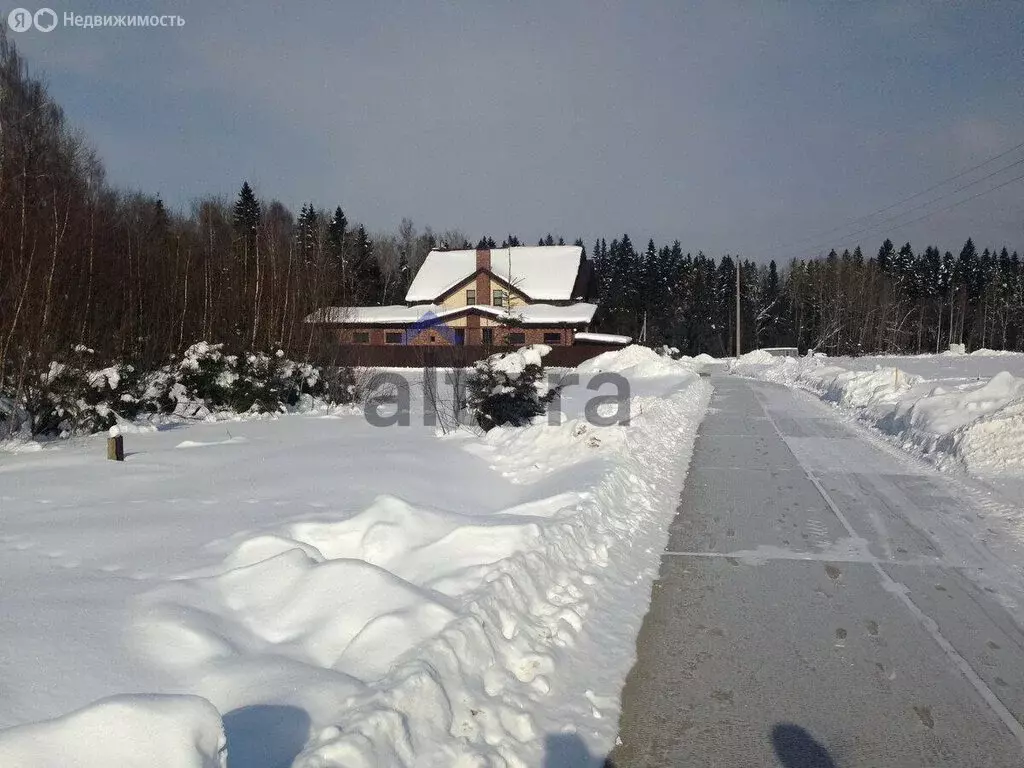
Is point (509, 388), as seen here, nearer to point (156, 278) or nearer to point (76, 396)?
point (76, 396)

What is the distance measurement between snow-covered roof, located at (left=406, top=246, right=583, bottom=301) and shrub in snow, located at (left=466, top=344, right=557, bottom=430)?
38275mm

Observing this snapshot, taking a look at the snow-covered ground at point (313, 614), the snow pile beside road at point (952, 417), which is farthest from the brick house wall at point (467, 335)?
the snow-covered ground at point (313, 614)

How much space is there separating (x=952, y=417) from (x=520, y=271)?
44269 millimetres

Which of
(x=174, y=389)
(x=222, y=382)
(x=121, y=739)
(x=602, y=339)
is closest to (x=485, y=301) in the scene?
(x=602, y=339)

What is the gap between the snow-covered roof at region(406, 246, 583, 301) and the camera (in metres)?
55.2

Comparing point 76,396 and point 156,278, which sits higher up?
point 156,278

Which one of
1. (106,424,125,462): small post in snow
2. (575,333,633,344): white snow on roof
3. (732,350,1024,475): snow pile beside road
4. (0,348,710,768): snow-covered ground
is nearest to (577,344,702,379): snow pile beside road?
(575,333,633,344): white snow on roof

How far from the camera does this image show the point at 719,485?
1149cm

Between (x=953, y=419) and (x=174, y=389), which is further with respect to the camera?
(x=174, y=389)

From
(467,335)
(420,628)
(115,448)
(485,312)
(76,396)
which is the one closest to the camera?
(420,628)

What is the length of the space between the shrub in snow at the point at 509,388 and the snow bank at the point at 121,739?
12523mm

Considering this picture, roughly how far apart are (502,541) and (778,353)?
61.2 meters

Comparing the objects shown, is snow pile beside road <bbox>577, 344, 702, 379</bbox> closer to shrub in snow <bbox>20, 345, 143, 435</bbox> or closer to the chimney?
the chimney

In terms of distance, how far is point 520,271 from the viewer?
5728cm
